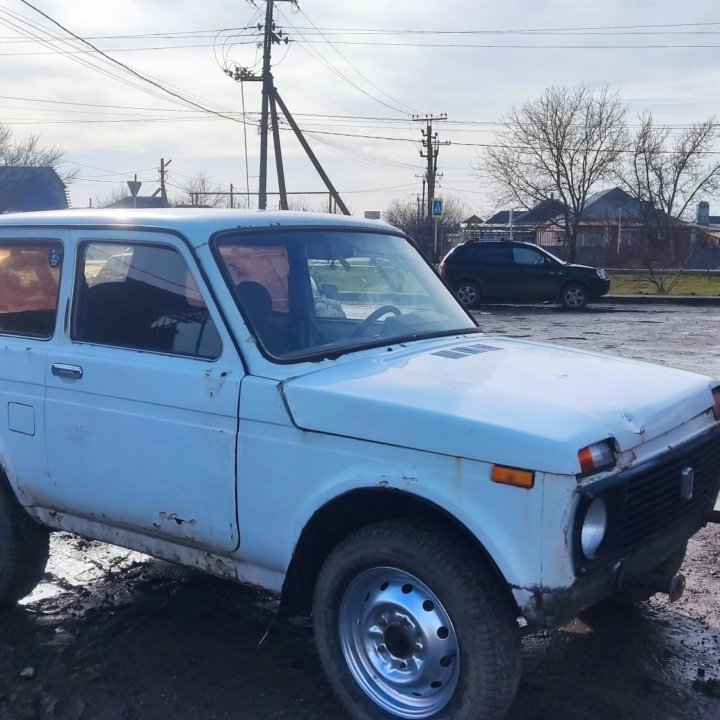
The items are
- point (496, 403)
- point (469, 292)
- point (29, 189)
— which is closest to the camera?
point (496, 403)

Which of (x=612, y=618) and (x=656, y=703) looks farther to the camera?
(x=612, y=618)

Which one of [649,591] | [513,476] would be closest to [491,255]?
[649,591]

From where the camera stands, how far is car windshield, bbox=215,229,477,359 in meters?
3.74

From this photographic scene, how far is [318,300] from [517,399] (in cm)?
125

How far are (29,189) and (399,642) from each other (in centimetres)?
4163

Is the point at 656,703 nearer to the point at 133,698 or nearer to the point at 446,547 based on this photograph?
the point at 446,547

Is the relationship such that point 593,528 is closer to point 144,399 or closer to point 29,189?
point 144,399

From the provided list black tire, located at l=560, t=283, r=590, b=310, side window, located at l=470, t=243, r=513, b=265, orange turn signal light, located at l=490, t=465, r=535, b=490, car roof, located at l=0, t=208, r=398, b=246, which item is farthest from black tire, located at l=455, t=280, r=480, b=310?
orange turn signal light, located at l=490, t=465, r=535, b=490

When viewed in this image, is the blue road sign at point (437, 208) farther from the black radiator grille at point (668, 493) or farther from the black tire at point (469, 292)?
the black radiator grille at point (668, 493)

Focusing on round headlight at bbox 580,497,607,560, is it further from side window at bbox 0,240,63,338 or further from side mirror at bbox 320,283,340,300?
side window at bbox 0,240,63,338

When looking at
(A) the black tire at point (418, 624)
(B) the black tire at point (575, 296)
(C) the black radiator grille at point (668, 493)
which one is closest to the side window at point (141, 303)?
(A) the black tire at point (418, 624)

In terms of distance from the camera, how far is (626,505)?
9.93 ft

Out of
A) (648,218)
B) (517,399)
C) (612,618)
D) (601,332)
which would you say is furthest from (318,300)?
(648,218)

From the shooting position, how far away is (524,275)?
22703mm
